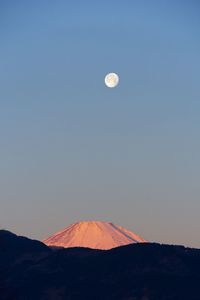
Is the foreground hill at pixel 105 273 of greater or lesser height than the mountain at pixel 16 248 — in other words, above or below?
below

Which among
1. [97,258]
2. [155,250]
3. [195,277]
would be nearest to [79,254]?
[97,258]

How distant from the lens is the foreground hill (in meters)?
139

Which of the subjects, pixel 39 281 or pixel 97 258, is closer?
pixel 39 281

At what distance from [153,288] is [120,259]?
1951 centimetres

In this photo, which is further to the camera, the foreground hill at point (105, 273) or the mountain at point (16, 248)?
the mountain at point (16, 248)

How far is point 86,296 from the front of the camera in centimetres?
13988

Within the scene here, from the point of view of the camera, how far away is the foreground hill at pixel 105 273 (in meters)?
139

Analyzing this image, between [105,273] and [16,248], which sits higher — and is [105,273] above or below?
below

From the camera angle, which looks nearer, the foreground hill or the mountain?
the foreground hill

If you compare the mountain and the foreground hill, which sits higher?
the mountain

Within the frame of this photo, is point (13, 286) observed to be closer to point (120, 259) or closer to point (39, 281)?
point (39, 281)

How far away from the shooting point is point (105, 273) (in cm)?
15075

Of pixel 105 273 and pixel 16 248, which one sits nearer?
pixel 105 273

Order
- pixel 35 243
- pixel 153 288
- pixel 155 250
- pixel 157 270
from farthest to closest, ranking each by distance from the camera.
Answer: pixel 35 243 → pixel 155 250 → pixel 157 270 → pixel 153 288
